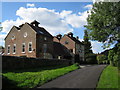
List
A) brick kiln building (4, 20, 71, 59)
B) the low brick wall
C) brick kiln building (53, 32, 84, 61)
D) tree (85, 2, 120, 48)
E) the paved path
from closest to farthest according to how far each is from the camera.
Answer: the paved path, the low brick wall, tree (85, 2, 120, 48), brick kiln building (4, 20, 71, 59), brick kiln building (53, 32, 84, 61)

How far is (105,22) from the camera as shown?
18719 mm

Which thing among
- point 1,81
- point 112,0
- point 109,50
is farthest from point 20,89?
→ point 112,0

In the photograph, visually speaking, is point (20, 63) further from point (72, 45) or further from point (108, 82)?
point (72, 45)

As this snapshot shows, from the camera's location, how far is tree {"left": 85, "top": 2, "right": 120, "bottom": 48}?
60.8ft

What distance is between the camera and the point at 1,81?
9391 mm

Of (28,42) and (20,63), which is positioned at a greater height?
(28,42)

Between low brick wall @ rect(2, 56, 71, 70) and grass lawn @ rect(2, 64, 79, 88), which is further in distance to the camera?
low brick wall @ rect(2, 56, 71, 70)

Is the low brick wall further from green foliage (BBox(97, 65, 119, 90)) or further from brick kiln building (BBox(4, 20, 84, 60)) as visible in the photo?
brick kiln building (BBox(4, 20, 84, 60))

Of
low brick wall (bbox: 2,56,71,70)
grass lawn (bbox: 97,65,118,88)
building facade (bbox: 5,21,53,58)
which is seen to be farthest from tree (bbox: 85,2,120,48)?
building facade (bbox: 5,21,53,58)

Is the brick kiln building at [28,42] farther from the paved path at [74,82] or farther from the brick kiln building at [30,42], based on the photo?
the paved path at [74,82]

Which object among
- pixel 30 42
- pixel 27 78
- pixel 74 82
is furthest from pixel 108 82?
pixel 30 42

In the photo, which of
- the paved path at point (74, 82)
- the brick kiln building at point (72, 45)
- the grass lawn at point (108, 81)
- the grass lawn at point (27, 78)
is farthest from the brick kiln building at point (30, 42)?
the grass lawn at point (108, 81)

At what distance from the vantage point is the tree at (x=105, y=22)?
18.5 meters

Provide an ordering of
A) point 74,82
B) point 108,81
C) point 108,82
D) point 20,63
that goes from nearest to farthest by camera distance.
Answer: point 108,82
point 74,82
point 108,81
point 20,63
